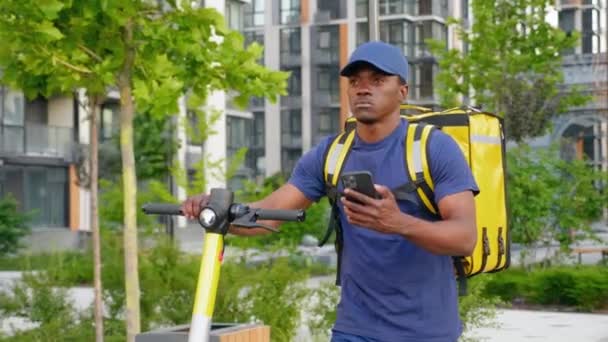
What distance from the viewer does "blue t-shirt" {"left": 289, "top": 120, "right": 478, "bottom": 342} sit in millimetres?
3635

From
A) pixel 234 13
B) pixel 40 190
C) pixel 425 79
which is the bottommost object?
pixel 40 190

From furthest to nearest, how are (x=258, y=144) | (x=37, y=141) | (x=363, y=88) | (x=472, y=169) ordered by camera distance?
(x=258, y=144) < (x=37, y=141) < (x=472, y=169) < (x=363, y=88)

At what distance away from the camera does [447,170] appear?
3.53m

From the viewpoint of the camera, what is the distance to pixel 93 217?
382 inches

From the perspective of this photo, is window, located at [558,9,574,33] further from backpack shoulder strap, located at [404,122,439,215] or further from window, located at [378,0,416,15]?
backpack shoulder strap, located at [404,122,439,215]

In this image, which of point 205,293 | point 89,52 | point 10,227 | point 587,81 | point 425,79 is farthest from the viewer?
point 425,79

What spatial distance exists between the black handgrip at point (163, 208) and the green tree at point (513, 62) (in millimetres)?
25282

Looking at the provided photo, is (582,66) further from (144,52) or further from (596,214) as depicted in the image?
(144,52)

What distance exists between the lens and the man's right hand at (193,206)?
3.23m

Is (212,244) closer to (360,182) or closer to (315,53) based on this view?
(360,182)

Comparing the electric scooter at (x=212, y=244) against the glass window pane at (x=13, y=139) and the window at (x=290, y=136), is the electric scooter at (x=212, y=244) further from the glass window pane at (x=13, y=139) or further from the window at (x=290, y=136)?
the window at (x=290, y=136)

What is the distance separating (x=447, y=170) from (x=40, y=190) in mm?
40257

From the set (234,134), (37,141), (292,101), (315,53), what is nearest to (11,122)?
(37,141)

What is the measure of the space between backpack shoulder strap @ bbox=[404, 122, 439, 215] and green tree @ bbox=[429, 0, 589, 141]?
2490 centimetres
